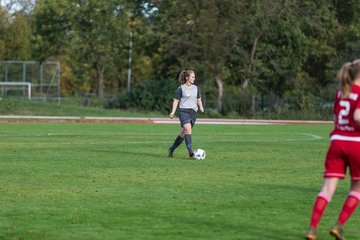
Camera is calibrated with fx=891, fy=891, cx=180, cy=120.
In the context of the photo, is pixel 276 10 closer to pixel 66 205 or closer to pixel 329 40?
pixel 329 40

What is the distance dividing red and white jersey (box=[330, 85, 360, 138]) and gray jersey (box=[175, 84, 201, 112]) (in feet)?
34.6

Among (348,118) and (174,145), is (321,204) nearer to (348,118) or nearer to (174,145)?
(348,118)

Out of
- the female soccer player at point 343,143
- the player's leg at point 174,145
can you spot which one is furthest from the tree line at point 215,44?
the female soccer player at point 343,143

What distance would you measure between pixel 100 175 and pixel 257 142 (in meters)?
11.2

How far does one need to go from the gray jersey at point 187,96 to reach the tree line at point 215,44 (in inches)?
1338

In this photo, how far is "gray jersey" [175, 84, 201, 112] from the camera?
1980 cm

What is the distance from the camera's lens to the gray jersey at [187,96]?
65.0ft

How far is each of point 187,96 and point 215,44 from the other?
1400 inches

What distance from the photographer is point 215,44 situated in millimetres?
55094

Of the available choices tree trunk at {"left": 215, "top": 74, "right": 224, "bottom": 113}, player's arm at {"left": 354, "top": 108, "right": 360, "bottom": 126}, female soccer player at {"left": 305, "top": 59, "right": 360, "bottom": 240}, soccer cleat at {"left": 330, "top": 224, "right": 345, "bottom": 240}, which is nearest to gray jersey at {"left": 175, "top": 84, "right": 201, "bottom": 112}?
female soccer player at {"left": 305, "top": 59, "right": 360, "bottom": 240}

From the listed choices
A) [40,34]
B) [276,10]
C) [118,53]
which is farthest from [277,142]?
[40,34]

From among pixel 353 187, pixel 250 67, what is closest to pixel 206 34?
pixel 250 67

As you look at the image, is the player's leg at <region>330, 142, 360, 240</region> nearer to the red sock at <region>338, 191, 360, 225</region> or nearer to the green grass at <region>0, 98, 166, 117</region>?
the red sock at <region>338, 191, 360, 225</region>

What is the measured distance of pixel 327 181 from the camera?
9398 mm
